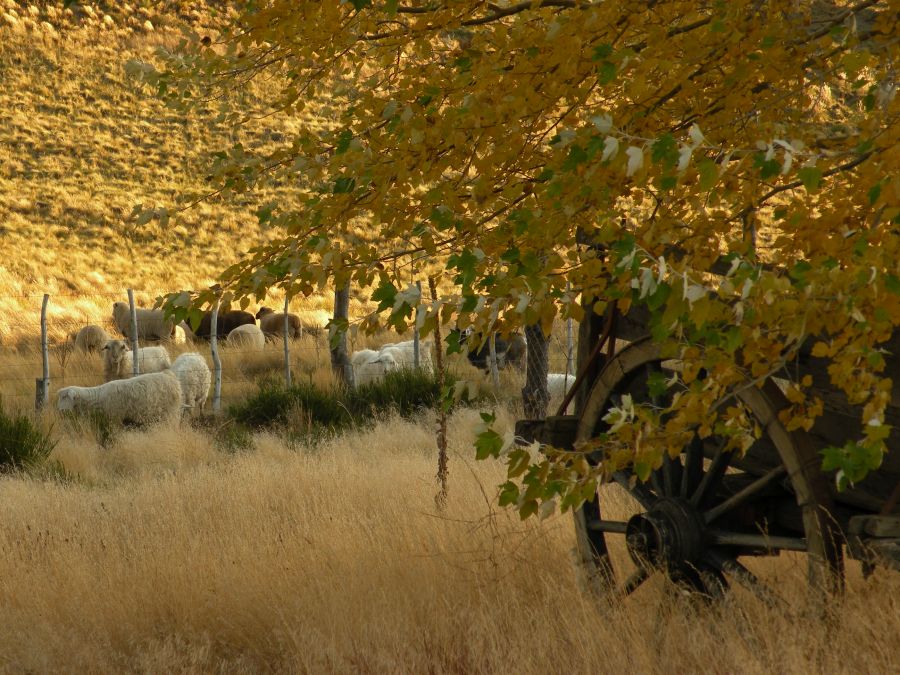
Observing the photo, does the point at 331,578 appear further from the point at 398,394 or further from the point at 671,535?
the point at 398,394

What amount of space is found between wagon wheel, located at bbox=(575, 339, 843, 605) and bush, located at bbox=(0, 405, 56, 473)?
7488 millimetres

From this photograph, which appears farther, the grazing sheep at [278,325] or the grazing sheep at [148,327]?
the grazing sheep at [278,325]

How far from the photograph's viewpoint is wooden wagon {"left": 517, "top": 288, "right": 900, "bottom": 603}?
3.14 metres

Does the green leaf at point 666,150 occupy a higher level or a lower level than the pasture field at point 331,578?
higher

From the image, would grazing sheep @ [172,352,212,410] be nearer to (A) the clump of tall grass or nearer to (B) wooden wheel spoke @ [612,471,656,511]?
(A) the clump of tall grass

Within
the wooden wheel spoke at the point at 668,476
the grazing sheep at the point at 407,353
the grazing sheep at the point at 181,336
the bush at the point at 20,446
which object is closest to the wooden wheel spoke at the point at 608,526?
the wooden wheel spoke at the point at 668,476

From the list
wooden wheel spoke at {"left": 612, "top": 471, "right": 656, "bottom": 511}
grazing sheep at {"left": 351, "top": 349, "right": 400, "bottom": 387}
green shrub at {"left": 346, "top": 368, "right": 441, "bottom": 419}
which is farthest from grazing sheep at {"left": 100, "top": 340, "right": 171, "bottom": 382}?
wooden wheel spoke at {"left": 612, "top": 471, "right": 656, "bottom": 511}

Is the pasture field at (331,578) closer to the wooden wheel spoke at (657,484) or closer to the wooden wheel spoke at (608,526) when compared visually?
the wooden wheel spoke at (608,526)

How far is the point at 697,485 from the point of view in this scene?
154 inches

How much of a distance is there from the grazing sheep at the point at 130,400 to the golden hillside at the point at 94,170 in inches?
498

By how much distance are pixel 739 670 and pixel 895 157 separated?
1764 mm

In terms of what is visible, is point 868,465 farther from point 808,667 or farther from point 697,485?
point 697,485

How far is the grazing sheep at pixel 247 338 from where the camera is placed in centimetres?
2144

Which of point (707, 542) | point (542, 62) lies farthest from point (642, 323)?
point (542, 62)
